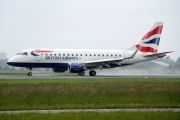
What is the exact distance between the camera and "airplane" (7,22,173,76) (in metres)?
51.1

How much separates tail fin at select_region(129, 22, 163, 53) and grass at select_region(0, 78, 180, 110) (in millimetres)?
28775

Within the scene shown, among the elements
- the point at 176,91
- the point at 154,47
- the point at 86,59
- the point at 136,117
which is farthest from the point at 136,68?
the point at 136,117

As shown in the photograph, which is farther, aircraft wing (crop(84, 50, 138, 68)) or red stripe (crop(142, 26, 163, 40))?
red stripe (crop(142, 26, 163, 40))

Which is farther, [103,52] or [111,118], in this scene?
[103,52]

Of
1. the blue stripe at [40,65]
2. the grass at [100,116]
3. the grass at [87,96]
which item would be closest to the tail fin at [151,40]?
the blue stripe at [40,65]

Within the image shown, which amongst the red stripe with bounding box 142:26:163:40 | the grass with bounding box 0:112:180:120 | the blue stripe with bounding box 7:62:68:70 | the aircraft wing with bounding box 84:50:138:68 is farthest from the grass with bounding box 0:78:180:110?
the red stripe with bounding box 142:26:163:40

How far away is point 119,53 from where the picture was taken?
5622 centimetres

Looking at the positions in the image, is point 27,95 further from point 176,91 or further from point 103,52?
point 103,52

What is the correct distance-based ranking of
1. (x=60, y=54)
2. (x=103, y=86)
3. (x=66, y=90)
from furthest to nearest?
(x=60, y=54), (x=103, y=86), (x=66, y=90)

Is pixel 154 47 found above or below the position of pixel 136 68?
above

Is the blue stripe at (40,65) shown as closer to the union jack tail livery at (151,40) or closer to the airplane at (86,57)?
the airplane at (86,57)

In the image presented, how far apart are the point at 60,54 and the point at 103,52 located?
7.49m

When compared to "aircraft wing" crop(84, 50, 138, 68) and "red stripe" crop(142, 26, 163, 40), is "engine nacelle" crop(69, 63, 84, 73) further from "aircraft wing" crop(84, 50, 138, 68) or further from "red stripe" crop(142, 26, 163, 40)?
"red stripe" crop(142, 26, 163, 40)

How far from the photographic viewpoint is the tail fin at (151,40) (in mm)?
57969
